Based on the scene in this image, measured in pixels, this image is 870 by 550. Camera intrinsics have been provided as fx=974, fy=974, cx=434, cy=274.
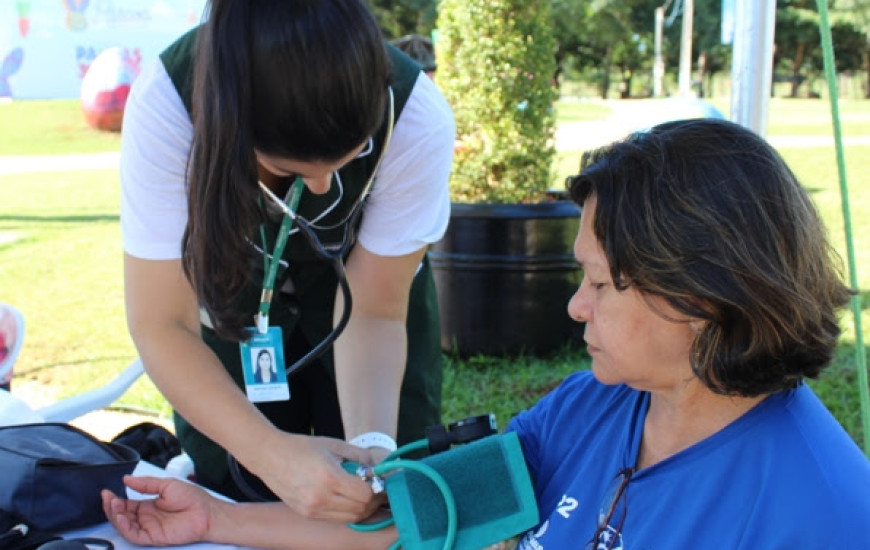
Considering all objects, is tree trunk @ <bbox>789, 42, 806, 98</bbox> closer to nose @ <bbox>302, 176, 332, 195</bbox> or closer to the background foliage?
the background foliage

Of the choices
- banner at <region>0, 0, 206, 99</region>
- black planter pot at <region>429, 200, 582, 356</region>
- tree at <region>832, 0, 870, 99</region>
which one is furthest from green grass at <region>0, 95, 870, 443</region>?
tree at <region>832, 0, 870, 99</region>

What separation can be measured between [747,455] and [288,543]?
71cm

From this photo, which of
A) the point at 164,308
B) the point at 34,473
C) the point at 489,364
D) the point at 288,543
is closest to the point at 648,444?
the point at 288,543

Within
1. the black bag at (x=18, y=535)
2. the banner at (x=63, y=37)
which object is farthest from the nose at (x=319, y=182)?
the banner at (x=63, y=37)

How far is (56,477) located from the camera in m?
1.44

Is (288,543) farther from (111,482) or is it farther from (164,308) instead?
(164,308)

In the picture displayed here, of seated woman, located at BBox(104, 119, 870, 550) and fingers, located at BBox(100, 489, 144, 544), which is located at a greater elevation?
seated woman, located at BBox(104, 119, 870, 550)

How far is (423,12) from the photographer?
3459 cm

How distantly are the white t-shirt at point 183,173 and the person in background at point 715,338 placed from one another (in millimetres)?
435

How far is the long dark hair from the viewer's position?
126 centimetres

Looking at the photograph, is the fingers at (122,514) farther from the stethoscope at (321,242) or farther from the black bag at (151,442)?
the black bag at (151,442)

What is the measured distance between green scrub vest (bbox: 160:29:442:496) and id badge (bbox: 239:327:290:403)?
140mm

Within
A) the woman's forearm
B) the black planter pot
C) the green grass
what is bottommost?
the green grass

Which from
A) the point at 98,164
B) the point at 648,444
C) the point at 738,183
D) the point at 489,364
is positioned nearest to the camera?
the point at 738,183
